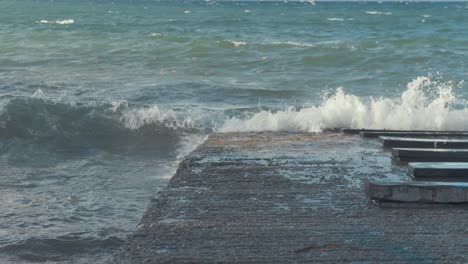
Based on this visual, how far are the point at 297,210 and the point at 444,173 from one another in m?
1.13

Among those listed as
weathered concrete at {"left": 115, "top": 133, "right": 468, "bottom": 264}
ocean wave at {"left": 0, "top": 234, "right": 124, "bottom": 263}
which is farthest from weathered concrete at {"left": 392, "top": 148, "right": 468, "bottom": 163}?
ocean wave at {"left": 0, "top": 234, "right": 124, "bottom": 263}

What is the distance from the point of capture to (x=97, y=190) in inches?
303

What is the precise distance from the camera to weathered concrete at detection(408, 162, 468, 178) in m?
5.08

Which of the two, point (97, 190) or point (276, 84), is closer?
point (97, 190)

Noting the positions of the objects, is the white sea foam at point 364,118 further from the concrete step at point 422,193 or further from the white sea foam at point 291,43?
the white sea foam at point 291,43

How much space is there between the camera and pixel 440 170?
5109 millimetres

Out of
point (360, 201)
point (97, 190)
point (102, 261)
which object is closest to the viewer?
point (360, 201)

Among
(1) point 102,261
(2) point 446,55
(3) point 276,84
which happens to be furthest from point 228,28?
(1) point 102,261

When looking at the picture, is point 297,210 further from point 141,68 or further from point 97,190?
point 141,68

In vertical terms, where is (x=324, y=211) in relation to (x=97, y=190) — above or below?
above

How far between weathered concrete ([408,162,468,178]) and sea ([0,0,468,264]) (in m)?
2.14

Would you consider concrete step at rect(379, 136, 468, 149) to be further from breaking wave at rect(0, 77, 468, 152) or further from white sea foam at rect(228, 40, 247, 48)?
white sea foam at rect(228, 40, 247, 48)

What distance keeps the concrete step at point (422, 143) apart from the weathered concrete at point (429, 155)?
31cm

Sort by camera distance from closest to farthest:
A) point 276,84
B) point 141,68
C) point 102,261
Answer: point 102,261 → point 276,84 → point 141,68
